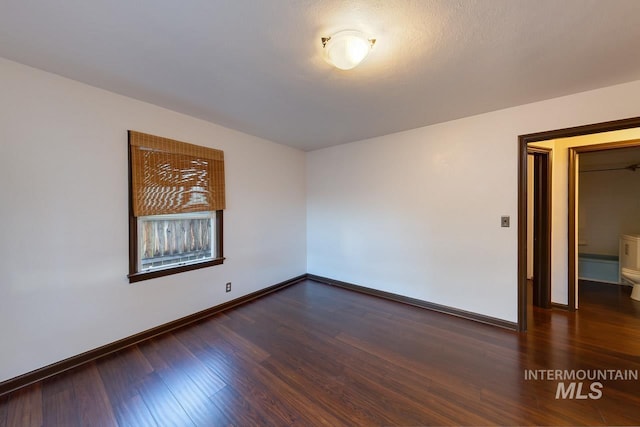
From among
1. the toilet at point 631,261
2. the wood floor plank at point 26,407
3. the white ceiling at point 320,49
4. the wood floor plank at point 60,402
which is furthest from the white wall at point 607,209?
the wood floor plank at point 26,407

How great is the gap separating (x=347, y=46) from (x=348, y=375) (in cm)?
230

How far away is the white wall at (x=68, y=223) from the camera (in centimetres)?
173

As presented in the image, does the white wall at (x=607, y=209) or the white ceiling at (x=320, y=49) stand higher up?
the white ceiling at (x=320, y=49)

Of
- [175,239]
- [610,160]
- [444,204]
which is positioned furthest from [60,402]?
[610,160]

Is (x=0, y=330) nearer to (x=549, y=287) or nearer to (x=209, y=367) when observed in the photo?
(x=209, y=367)

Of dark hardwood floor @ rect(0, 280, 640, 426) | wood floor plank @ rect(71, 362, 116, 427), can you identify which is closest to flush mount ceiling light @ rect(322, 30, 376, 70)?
Result: dark hardwood floor @ rect(0, 280, 640, 426)

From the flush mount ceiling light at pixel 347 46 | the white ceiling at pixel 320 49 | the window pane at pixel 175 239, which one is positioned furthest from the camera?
the window pane at pixel 175 239

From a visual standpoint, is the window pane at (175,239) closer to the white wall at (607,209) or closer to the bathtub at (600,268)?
the bathtub at (600,268)

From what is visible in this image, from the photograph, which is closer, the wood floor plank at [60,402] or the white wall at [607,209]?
the wood floor plank at [60,402]

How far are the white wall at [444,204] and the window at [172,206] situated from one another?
1.88 metres

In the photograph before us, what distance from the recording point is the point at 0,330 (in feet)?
5.52

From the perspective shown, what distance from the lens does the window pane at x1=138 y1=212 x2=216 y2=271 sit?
2449mm

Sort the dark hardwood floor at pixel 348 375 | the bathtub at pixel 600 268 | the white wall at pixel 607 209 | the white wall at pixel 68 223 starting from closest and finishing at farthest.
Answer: the dark hardwood floor at pixel 348 375 → the white wall at pixel 68 223 → the bathtub at pixel 600 268 → the white wall at pixel 607 209

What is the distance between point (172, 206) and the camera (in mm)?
2502
